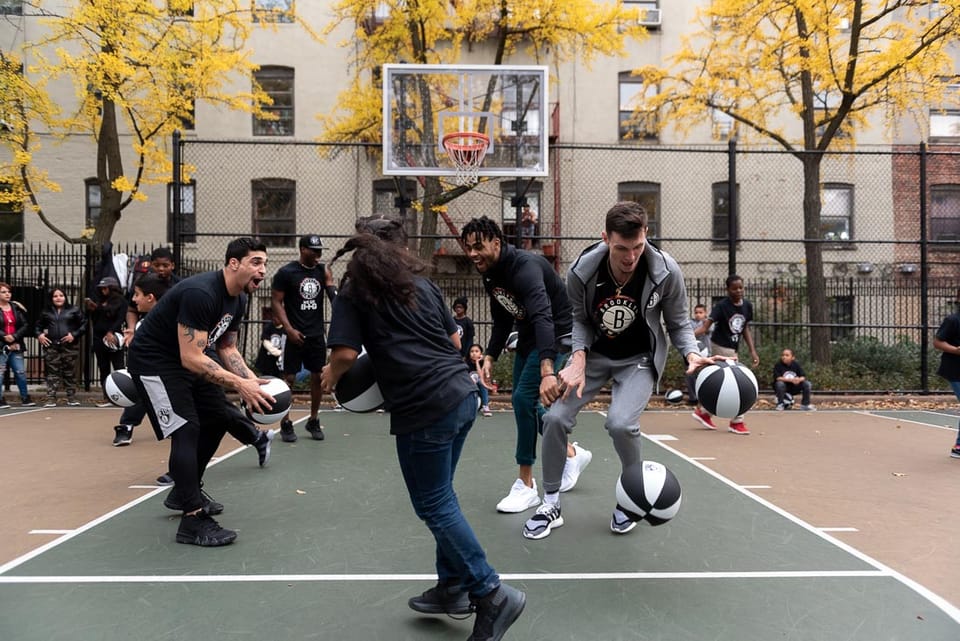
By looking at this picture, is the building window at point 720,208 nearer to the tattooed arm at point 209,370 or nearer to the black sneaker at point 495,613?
the tattooed arm at point 209,370

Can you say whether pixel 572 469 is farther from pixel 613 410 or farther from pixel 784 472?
pixel 784 472

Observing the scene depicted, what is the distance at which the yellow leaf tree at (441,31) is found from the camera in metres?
12.9

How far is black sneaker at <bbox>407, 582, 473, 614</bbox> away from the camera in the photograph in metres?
2.97

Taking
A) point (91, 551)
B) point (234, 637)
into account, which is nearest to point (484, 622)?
point (234, 637)

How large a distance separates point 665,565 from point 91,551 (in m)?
3.33

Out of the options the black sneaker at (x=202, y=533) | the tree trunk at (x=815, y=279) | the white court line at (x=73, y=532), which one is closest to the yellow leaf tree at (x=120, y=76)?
the white court line at (x=73, y=532)

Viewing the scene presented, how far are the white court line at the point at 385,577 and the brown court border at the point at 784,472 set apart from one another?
0.46m

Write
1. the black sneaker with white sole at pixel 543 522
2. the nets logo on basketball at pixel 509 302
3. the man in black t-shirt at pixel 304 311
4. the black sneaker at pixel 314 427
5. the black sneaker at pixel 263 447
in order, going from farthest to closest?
the black sneaker at pixel 314 427, the man in black t-shirt at pixel 304 311, the black sneaker at pixel 263 447, the nets logo on basketball at pixel 509 302, the black sneaker with white sole at pixel 543 522

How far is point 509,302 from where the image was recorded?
444 cm

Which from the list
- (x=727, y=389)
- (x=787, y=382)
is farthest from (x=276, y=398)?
(x=787, y=382)

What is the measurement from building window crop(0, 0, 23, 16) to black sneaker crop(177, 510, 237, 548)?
53.4 feet

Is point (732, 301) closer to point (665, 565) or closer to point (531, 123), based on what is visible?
point (531, 123)

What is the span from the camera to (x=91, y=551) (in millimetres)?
3824

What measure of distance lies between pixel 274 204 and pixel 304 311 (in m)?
11.5
